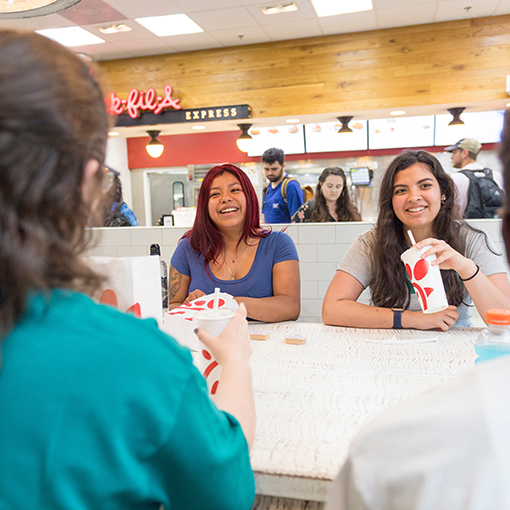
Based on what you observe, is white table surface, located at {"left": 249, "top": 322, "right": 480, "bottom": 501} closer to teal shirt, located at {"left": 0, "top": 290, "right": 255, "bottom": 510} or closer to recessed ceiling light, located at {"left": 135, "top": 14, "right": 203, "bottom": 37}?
teal shirt, located at {"left": 0, "top": 290, "right": 255, "bottom": 510}

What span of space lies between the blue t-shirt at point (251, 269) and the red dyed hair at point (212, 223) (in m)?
0.05

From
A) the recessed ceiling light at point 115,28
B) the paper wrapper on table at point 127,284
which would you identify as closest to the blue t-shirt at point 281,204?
the recessed ceiling light at point 115,28

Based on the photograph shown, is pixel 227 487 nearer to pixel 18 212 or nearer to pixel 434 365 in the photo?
pixel 18 212

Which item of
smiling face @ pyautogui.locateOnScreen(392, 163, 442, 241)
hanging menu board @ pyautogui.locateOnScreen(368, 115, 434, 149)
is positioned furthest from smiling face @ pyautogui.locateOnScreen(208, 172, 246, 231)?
hanging menu board @ pyautogui.locateOnScreen(368, 115, 434, 149)

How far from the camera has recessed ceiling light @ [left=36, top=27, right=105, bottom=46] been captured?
519 centimetres

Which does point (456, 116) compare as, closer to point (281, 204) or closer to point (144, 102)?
point (281, 204)

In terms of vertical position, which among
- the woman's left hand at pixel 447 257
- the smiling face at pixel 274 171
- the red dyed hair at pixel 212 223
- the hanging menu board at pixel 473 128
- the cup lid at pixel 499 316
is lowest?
the cup lid at pixel 499 316

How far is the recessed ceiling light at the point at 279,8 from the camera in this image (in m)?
4.57

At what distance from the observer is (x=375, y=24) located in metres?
5.12

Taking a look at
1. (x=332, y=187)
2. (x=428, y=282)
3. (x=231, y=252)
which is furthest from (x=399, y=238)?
(x=332, y=187)

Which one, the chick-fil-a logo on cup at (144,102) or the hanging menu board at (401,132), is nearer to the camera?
the chick-fil-a logo on cup at (144,102)

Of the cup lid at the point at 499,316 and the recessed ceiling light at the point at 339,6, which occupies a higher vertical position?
the recessed ceiling light at the point at 339,6

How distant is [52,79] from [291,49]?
5590mm

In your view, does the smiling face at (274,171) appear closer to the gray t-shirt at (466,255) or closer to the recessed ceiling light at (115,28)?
the recessed ceiling light at (115,28)
